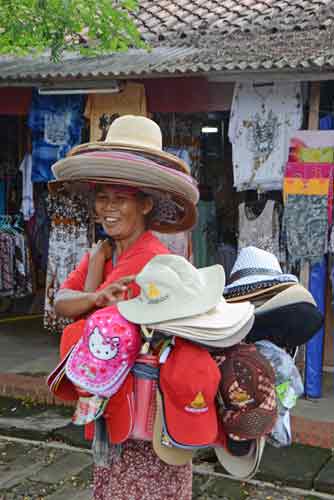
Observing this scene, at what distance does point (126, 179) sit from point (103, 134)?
4.56m

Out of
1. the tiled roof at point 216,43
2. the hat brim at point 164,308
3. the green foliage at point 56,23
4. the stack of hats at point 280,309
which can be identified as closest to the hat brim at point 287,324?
the stack of hats at point 280,309

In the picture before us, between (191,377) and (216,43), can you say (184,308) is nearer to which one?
(191,377)

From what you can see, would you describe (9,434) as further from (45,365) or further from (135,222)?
(135,222)

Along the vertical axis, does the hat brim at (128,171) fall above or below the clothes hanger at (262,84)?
below

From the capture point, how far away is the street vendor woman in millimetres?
2596

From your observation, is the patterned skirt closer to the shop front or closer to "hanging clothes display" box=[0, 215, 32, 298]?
the shop front

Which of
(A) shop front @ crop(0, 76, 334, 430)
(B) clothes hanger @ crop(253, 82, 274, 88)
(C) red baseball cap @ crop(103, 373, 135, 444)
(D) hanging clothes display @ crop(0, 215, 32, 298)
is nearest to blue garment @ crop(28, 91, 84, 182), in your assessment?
(A) shop front @ crop(0, 76, 334, 430)

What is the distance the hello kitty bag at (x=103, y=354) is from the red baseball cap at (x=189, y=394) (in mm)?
144

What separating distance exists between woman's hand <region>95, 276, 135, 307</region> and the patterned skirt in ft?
1.78

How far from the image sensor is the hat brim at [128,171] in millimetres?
2590

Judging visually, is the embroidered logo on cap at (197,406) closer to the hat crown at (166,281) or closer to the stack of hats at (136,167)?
the hat crown at (166,281)

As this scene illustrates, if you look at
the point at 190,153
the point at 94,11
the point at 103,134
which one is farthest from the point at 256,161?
the point at 94,11

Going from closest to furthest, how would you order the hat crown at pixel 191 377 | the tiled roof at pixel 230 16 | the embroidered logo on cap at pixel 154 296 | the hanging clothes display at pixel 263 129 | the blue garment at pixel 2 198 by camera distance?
the hat crown at pixel 191 377
the embroidered logo on cap at pixel 154 296
the hanging clothes display at pixel 263 129
the tiled roof at pixel 230 16
the blue garment at pixel 2 198

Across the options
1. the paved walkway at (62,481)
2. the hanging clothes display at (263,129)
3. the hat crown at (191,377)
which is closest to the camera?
the hat crown at (191,377)
